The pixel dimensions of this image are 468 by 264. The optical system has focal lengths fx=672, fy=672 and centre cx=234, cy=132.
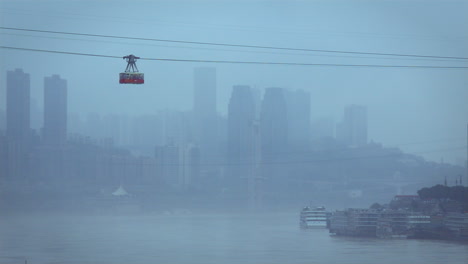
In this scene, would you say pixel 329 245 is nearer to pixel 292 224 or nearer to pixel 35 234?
pixel 292 224

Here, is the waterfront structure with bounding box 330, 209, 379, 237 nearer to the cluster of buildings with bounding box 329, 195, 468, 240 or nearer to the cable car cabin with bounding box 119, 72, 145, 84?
the cluster of buildings with bounding box 329, 195, 468, 240

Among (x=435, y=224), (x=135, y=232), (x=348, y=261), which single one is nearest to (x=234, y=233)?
(x=135, y=232)

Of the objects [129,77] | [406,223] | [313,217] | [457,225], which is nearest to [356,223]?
[406,223]

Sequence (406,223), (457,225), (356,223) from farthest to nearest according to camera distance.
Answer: (356,223)
(406,223)
(457,225)

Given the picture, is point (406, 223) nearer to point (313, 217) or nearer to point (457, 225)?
point (457, 225)

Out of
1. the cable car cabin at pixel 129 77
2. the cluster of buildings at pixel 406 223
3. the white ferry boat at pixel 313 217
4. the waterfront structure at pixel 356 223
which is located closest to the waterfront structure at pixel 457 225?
the cluster of buildings at pixel 406 223

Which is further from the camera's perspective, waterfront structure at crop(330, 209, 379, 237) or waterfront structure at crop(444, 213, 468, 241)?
waterfront structure at crop(330, 209, 379, 237)

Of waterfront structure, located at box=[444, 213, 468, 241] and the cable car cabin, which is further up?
the cable car cabin

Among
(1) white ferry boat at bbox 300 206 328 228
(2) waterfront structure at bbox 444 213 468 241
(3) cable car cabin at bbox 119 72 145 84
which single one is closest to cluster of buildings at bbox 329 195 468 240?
(2) waterfront structure at bbox 444 213 468 241

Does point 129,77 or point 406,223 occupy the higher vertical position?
point 129,77
